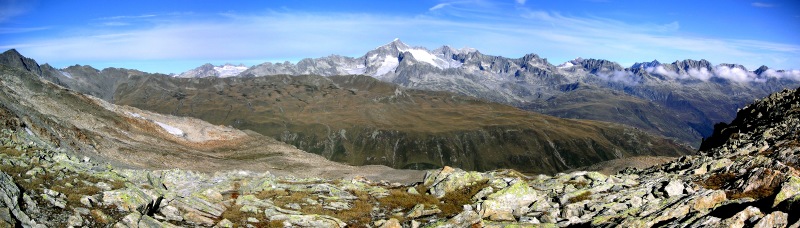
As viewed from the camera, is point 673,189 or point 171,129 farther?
point 171,129

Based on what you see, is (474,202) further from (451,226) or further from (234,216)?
(234,216)

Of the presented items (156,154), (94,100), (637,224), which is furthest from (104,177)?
(94,100)

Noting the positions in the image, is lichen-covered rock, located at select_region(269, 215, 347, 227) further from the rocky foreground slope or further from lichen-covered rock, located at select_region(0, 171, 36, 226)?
lichen-covered rock, located at select_region(0, 171, 36, 226)

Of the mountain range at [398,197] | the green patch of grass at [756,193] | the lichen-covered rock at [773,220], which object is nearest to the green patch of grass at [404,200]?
the mountain range at [398,197]

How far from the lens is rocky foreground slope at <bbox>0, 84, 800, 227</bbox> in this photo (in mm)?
21031

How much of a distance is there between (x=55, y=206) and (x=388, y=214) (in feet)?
65.2

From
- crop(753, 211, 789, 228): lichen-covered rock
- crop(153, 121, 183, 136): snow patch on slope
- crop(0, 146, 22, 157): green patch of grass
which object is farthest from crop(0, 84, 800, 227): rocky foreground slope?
crop(153, 121, 183, 136): snow patch on slope

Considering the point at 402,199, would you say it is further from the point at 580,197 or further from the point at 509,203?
the point at 580,197

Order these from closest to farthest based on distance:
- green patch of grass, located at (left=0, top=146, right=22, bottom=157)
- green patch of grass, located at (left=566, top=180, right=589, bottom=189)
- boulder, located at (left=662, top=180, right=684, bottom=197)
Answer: boulder, located at (left=662, top=180, right=684, bottom=197) → green patch of grass, located at (left=0, top=146, right=22, bottom=157) → green patch of grass, located at (left=566, top=180, right=589, bottom=189)

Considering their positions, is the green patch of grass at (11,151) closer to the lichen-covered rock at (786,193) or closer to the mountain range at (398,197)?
the mountain range at (398,197)

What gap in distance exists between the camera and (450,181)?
40.7 m

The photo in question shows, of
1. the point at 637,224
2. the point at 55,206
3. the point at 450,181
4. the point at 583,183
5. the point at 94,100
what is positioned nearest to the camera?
the point at 55,206

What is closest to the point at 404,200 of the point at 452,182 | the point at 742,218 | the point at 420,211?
the point at 420,211

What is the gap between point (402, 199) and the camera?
122 feet
